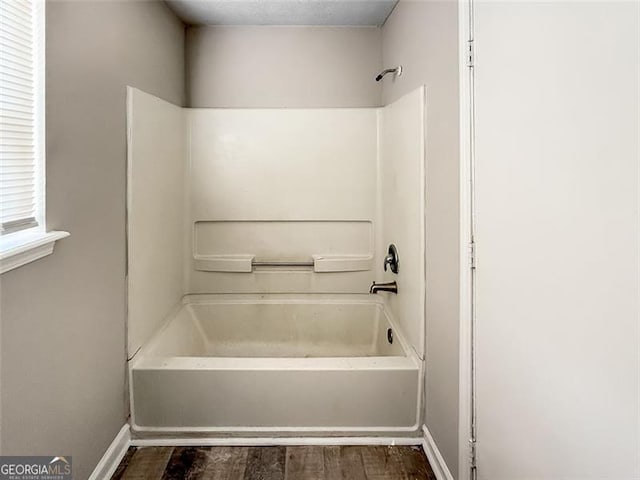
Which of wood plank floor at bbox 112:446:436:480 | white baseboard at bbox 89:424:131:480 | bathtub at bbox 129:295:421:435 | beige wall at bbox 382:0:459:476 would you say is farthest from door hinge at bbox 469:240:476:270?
white baseboard at bbox 89:424:131:480

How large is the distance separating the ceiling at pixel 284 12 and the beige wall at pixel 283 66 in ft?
0.28

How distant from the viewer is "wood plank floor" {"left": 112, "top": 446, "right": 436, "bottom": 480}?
178 centimetres

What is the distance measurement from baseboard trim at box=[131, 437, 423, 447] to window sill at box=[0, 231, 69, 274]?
114 centimetres

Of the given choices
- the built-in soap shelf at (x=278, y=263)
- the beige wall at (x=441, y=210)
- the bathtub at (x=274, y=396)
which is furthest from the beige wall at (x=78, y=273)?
the beige wall at (x=441, y=210)

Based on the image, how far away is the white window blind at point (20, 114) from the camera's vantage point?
120 centimetres

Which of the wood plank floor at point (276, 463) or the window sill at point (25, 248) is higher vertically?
the window sill at point (25, 248)

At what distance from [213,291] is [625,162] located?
8.61ft

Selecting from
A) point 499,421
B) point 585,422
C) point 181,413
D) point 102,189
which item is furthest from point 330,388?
point 102,189

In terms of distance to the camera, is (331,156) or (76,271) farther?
(331,156)

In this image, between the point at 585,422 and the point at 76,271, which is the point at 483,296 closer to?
the point at 585,422

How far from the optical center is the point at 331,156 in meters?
2.94

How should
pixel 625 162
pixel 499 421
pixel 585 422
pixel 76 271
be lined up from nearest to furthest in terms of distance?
pixel 625 162, pixel 585 422, pixel 499 421, pixel 76 271

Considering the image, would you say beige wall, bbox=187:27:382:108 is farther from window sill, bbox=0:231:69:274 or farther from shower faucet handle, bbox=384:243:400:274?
window sill, bbox=0:231:69:274

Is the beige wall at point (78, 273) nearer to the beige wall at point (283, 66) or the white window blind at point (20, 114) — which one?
the white window blind at point (20, 114)
